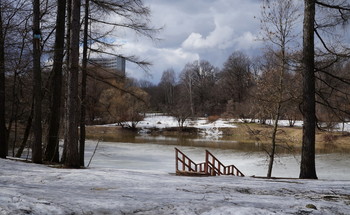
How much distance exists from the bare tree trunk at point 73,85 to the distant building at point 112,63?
236 centimetres

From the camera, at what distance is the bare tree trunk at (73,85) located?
8570mm

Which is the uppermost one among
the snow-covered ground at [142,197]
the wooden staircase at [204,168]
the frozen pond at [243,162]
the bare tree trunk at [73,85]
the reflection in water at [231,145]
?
the bare tree trunk at [73,85]

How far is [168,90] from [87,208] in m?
83.9

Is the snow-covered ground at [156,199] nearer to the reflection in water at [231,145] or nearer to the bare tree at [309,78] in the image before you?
the bare tree at [309,78]

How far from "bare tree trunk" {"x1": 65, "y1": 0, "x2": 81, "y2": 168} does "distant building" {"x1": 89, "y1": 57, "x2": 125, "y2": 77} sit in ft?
7.75

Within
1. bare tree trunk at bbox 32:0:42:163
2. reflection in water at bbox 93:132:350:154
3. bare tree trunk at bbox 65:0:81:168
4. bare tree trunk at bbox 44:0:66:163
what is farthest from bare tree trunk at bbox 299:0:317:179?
reflection in water at bbox 93:132:350:154

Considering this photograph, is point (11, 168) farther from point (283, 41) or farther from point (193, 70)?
point (193, 70)

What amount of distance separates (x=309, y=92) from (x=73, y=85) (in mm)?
6636

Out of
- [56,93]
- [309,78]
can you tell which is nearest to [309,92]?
[309,78]

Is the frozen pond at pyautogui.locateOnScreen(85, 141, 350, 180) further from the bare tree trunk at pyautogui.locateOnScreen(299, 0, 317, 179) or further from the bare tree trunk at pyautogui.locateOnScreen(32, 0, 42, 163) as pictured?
the bare tree trunk at pyautogui.locateOnScreen(32, 0, 42, 163)

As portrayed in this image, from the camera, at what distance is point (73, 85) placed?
866cm

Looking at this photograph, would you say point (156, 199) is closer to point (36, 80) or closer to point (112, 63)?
point (36, 80)

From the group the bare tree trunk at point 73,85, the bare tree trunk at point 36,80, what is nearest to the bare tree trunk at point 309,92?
the bare tree trunk at point 73,85

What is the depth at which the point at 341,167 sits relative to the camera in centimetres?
1952
